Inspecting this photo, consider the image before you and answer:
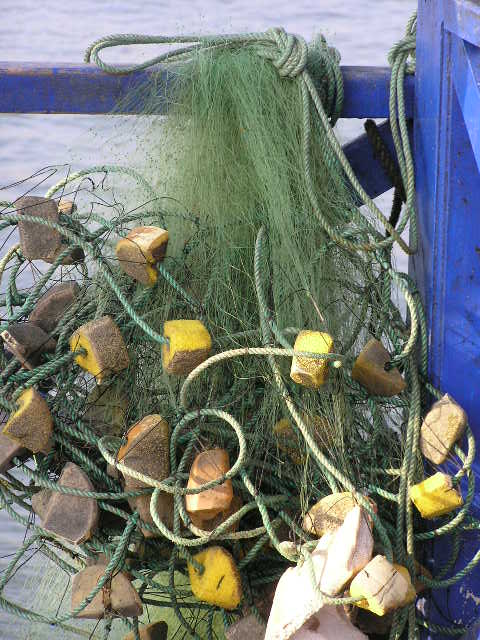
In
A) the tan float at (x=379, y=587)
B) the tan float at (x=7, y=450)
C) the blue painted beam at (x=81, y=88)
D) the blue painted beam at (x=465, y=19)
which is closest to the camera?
the tan float at (x=379, y=587)

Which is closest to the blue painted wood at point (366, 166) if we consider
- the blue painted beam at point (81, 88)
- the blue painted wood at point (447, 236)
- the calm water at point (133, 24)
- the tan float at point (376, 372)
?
the blue painted beam at point (81, 88)

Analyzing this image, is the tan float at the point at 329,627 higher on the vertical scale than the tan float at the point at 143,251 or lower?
lower

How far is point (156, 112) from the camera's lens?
2189mm

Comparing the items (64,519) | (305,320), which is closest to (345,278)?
(305,320)

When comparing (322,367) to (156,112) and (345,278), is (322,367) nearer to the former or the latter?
(345,278)

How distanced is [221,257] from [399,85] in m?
0.58

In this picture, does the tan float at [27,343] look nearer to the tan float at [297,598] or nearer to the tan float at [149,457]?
the tan float at [149,457]

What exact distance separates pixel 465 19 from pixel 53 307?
1.08 meters

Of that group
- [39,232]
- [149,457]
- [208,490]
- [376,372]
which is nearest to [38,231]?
[39,232]

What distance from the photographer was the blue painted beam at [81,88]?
87.7 inches

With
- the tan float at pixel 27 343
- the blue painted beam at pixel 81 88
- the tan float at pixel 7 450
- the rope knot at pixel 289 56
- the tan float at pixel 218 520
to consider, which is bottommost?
the tan float at pixel 218 520

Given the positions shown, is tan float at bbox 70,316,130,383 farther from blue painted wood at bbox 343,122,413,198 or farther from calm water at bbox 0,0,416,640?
calm water at bbox 0,0,416,640

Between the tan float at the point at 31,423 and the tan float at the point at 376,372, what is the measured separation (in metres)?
0.64

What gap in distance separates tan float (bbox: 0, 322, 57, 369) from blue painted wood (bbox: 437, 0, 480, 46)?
1064 millimetres
